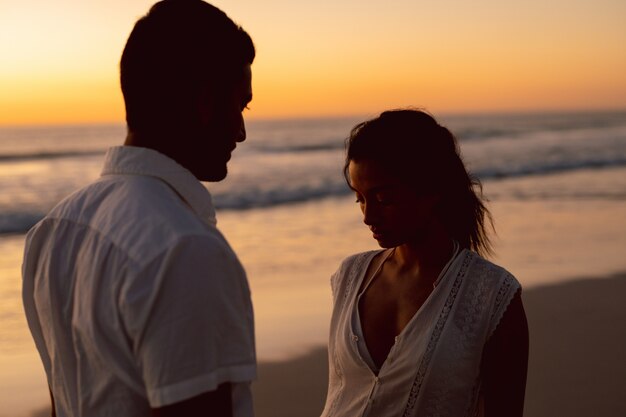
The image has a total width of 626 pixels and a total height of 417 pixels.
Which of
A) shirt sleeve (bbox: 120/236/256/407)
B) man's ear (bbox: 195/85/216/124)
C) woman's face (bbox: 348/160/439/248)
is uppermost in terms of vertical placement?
man's ear (bbox: 195/85/216/124)

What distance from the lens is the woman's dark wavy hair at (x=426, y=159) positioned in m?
2.96

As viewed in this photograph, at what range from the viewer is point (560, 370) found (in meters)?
6.28

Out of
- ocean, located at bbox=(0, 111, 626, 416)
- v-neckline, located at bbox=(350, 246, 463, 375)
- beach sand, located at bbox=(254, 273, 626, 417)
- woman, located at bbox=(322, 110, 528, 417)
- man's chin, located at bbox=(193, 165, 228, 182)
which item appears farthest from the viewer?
ocean, located at bbox=(0, 111, 626, 416)

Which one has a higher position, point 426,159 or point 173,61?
point 173,61

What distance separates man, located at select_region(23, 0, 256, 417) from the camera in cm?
144

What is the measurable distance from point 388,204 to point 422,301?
382mm

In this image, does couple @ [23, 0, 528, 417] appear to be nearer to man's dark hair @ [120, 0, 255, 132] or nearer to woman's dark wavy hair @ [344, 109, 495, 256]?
man's dark hair @ [120, 0, 255, 132]

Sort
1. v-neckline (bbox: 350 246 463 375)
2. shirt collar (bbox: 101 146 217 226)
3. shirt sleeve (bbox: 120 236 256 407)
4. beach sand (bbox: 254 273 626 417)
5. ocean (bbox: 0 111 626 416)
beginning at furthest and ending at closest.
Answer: ocean (bbox: 0 111 626 416) < beach sand (bbox: 254 273 626 417) < v-neckline (bbox: 350 246 463 375) < shirt collar (bbox: 101 146 217 226) < shirt sleeve (bbox: 120 236 256 407)

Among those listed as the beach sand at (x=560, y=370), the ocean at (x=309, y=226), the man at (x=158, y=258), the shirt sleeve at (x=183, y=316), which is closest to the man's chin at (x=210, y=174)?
the man at (x=158, y=258)

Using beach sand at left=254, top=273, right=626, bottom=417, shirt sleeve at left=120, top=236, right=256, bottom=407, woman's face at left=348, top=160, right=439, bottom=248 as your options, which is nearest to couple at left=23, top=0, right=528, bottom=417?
shirt sleeve at left=120, top=236, right=256, bottom=407

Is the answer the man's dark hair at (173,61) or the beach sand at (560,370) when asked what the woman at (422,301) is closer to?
the man's dark hair at (173,61)

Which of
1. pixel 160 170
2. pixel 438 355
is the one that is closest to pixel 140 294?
pixel 160 170

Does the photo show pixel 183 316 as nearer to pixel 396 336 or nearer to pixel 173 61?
pixel 173 61

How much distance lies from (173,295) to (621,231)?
11.5m
